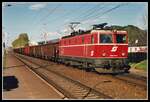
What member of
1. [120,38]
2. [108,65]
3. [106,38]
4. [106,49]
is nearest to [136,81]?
[108,65]

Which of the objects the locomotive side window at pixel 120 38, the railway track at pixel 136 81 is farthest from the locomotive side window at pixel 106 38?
the railway track at pixel 136 81

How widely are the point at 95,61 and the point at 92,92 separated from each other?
862cm

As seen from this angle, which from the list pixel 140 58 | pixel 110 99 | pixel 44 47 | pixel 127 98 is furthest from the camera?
→ pixel 44 47

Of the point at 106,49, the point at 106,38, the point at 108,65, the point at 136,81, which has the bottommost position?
the point at 136,81

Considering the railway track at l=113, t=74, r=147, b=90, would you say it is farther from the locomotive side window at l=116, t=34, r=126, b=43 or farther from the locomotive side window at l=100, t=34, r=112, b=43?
the locomotive side window at l=116, t=34, r=126, b=43

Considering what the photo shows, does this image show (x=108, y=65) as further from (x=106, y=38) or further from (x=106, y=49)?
(x=106, y=38)

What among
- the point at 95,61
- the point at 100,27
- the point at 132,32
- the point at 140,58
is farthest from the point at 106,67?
the point at 132,32

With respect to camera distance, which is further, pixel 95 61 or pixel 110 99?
pixel 95 61

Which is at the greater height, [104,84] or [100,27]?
[100,27]

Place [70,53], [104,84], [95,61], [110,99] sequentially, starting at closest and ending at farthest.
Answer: [110,99] → [104,84] → [95,61] → [70,53]

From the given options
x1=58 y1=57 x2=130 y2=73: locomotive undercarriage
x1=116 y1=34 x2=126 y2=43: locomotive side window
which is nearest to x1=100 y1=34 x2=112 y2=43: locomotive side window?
x1=116 y1=34 x2=126 y2=43: locomotive side window

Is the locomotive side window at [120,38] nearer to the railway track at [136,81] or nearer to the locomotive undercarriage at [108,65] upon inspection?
the locomotive undercarriage at [108,65]

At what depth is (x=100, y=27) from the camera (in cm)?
2669

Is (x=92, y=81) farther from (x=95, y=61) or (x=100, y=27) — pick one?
(x=100, y=27)
